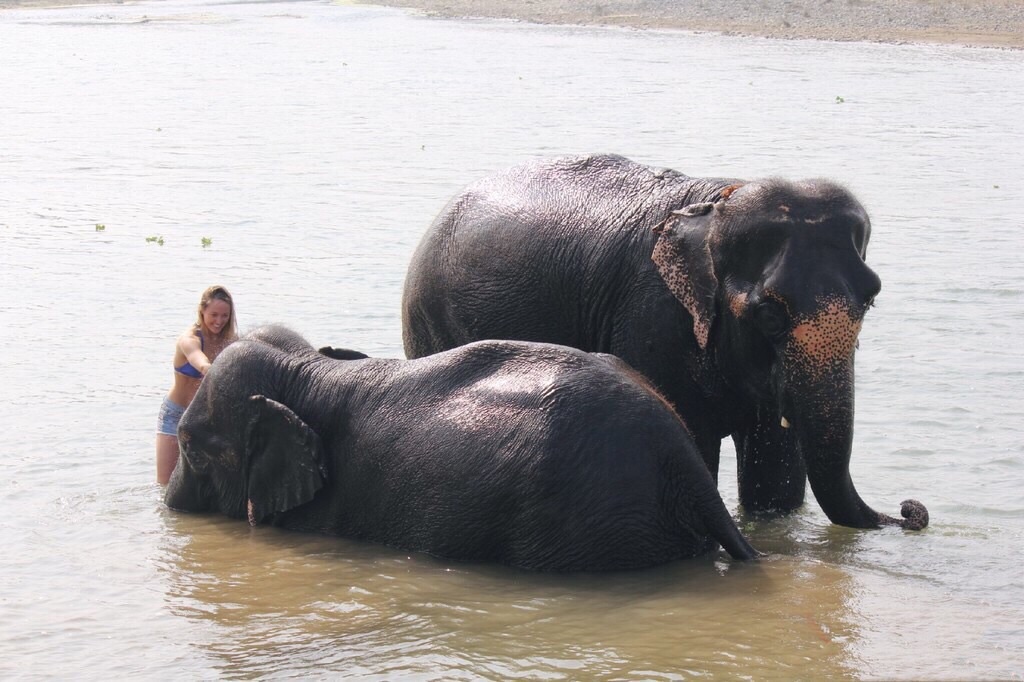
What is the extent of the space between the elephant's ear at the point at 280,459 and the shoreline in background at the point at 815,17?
35.7 m

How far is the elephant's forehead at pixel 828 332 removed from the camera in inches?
270

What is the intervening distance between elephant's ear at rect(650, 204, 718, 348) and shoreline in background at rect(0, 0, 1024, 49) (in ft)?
116

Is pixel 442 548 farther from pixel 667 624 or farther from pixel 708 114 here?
pixel 708 114

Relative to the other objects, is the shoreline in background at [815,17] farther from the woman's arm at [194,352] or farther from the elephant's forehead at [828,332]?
the elephant's forehead at [828,332]

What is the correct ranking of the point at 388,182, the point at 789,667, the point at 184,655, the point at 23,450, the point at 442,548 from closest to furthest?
the point at 789,667 < the point at 184,655 < the point at 442,548 < the point at 23,450 < the point at 388,182

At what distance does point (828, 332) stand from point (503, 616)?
1871 mm

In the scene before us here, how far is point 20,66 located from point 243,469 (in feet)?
124

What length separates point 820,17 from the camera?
4912 cm

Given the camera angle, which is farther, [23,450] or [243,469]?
[23,450]

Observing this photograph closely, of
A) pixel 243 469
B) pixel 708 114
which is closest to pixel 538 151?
pixel 708 114

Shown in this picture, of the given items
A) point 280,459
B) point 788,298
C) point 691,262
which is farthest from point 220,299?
point 788,298

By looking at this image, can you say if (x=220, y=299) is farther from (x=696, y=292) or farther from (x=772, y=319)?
(x=772, y=319)

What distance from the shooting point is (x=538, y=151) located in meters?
24.7

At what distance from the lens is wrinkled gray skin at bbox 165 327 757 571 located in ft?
23.3
